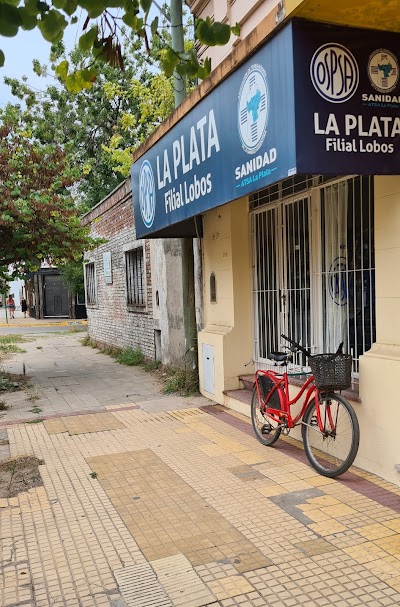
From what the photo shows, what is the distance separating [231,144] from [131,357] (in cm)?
777

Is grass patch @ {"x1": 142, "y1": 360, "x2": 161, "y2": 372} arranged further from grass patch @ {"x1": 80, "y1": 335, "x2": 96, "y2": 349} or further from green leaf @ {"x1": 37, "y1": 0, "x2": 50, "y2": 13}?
green leaf @ {"x1": 37, "y1": 0, "x2": 50, "y2": 13}

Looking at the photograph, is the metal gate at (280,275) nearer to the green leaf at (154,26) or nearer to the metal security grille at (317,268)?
the metal security grille at (317,268)

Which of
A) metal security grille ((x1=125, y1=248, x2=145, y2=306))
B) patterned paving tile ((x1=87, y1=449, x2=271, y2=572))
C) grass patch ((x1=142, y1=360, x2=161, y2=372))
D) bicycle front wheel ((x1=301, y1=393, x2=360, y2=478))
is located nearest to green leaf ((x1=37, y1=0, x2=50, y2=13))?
patterned paving tile ((x1=87, y1=449, x2=271, y2=572))

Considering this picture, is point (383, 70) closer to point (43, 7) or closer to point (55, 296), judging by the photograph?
point (43, 7)

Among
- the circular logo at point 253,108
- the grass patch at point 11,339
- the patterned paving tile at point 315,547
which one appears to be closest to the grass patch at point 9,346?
the grass patch at point 11,339

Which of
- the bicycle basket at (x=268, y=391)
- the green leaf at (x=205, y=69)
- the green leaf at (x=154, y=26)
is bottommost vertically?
the bicycle basket at (x=268, y=391)

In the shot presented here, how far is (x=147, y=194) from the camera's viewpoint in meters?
8.23

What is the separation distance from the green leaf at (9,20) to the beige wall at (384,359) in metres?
3.05

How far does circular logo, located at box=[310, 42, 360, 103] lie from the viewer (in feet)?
12.6

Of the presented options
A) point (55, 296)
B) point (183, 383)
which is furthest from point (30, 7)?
point (55, 296)

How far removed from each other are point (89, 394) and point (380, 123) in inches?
260

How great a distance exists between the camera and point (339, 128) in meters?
3.90

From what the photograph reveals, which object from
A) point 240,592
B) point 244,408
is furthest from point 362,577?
point 244,408

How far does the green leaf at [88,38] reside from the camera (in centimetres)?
270
